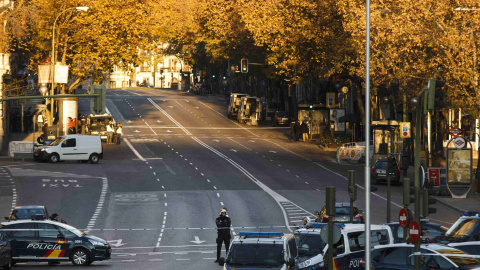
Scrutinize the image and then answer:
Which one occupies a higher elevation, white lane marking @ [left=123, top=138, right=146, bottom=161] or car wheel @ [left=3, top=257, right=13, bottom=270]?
white lane marking @ [left=123, top=138, right=146, bottom=161]

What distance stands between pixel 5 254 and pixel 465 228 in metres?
12.7

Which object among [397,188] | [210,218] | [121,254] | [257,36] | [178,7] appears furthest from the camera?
[178,7]

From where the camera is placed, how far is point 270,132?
81.8m

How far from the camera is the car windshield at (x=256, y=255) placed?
2050cm

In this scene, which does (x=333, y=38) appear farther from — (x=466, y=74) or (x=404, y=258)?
(x=404, y=258)

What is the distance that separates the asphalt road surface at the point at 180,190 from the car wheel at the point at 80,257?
353 mm

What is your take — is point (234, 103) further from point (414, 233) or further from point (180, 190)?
point (414, 233)

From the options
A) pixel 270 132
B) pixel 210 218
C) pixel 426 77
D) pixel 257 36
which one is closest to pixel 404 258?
pixel 210 218

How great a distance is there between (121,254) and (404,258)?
1124 centimetres

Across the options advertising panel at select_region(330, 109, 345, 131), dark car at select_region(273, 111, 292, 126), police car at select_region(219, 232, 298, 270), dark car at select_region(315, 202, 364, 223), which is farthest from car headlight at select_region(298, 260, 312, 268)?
dark car at select_region(273, 111, 292, 126)

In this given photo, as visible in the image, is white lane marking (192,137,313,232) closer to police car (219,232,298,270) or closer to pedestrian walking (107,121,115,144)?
pedestrian walking (107,121,115,144)

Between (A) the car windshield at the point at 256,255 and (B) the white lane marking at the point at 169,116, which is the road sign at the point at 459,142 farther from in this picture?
(B) the white lane marking at the point at 169,116

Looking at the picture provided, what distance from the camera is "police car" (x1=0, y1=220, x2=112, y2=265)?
2714cm

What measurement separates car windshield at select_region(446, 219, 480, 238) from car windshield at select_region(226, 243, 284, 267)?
21.9 feet
